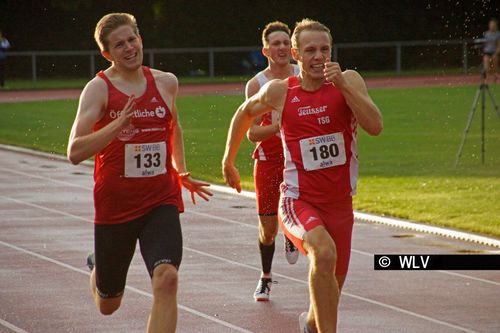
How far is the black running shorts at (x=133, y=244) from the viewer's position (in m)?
7.45

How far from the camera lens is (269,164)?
10359 mm

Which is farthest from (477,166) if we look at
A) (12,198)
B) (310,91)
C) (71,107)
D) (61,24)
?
(61,24)

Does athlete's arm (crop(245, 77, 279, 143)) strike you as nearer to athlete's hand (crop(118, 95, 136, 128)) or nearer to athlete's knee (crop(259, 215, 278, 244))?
athlete's knee (crop(259, 215, 278, 244))

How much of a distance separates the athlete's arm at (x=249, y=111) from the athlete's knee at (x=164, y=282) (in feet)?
4.15

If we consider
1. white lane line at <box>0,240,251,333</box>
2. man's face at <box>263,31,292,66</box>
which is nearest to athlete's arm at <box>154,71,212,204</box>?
white lane line at <box>0,240,251,333</box>

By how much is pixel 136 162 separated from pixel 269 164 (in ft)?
9.25

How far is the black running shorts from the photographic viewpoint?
293 inches

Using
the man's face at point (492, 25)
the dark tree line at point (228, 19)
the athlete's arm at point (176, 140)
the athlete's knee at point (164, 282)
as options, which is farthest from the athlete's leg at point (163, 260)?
the dark tree line at point (228, 19)

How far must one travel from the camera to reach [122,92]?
7.67m

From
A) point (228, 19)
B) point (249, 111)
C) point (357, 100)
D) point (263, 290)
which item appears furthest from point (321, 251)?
point (228, 19)

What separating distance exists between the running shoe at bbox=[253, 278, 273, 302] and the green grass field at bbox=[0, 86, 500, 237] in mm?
3914

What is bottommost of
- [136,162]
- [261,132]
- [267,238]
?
[267,238]

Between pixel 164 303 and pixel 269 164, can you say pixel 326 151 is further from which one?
pixel 269 164

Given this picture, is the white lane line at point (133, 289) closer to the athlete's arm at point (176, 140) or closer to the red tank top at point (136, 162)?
the athlete's arm at point (176, 140)
